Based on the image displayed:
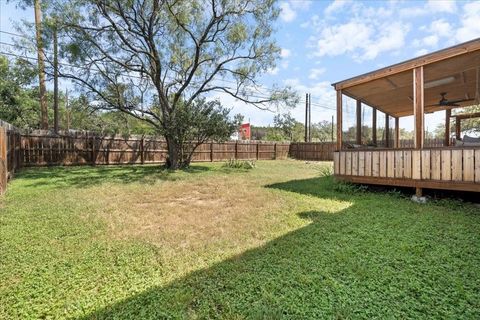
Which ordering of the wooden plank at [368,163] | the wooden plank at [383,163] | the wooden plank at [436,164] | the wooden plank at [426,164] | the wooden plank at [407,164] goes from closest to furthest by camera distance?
the wooden plank at [436,164], the wooden plank at [426,164], the wooden plank at [407,164], the wooden plank at [383,163], the wooden plank at [368,163]

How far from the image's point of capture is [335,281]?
220cm

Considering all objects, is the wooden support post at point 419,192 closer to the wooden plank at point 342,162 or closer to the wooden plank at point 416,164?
the wooden plank at point 416,164

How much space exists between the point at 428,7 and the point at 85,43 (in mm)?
10599

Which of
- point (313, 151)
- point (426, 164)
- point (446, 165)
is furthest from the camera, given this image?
point (313, 151)

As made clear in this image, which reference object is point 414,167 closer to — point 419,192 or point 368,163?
point 419,192

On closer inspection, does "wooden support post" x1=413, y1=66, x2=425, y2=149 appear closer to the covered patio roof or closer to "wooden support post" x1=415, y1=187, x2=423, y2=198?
the covered patio roof

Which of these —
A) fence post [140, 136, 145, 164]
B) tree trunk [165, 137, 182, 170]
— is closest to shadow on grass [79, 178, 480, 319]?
tree trunk [165, 137, 182, 170]

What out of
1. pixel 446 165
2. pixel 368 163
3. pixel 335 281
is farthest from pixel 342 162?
pixel 335 281

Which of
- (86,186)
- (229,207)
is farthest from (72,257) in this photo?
(86,186)

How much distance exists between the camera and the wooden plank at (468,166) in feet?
14.3

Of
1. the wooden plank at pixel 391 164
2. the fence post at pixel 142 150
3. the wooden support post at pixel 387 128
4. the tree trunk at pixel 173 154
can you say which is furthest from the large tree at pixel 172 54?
the wooden plank at pixel 391 164

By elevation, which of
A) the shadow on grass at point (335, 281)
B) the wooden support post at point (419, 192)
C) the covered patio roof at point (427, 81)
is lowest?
the shadow on grass at point (335, 281)

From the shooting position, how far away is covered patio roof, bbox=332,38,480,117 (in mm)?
4613

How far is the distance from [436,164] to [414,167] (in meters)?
0.36
